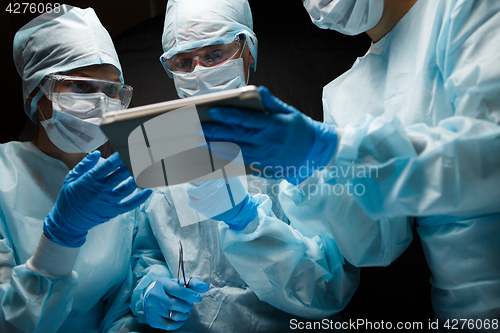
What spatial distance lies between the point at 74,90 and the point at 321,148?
0.89 meters

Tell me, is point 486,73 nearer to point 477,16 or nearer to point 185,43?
point 477,16

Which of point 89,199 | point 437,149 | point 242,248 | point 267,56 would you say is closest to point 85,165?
point 89,199

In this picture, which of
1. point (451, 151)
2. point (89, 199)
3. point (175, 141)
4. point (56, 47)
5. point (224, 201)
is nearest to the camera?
point (451, 151)

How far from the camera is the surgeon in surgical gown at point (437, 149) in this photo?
0.78 m

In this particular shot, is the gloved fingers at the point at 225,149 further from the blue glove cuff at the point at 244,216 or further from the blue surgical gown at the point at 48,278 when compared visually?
the blue surgical gown at the point at 48,278

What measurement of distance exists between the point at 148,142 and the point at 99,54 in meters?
0.61

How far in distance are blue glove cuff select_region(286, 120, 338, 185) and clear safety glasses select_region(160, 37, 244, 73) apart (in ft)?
1.87

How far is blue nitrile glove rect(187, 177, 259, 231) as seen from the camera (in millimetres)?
1111

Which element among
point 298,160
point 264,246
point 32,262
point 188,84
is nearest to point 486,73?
point 298,160

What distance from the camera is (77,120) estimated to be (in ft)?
3.83

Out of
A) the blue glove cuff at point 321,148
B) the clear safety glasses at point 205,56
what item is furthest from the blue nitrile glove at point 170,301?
the clear safety glasses at point 205,56

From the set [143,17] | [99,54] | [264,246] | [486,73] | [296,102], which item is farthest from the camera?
[143,17]

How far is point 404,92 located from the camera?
1.04 metres

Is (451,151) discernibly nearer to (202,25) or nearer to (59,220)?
(202,25)
